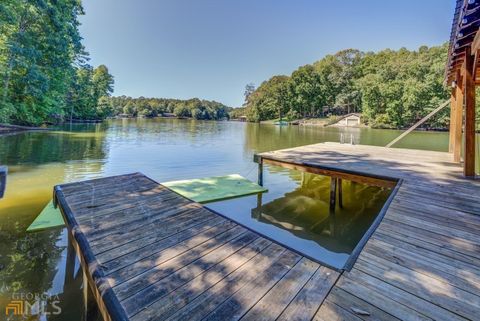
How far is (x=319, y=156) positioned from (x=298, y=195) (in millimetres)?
1280

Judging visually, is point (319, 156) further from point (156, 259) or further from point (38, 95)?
point (38, 95)

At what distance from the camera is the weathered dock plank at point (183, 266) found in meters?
1.42

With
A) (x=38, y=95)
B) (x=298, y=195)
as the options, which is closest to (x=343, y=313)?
(x=298, y=195)

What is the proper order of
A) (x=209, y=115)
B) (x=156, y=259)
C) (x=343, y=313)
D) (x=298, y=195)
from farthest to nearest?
(x=209, y=115) → (x=298, y=195) → (x=156, y=259) → (x=343, y=313)

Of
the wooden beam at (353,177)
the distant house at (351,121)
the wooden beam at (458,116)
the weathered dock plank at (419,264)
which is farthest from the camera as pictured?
the distant house at (351,121)

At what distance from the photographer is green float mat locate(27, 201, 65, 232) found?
3.91 m

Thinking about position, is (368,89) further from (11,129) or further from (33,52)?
(11,129)

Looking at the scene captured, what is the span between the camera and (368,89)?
3566 centimetres

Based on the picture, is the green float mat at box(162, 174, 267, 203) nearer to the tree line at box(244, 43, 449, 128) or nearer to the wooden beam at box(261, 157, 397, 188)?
the wooden beam at box(261, 157, 397, 188)

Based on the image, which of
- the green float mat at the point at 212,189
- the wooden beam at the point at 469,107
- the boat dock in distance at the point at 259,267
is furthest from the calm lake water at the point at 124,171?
the wooden beam at the point at 469,107

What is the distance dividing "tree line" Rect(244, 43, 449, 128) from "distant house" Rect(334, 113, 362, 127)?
149 cm

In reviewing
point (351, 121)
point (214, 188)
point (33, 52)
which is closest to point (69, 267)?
point (214, 188)

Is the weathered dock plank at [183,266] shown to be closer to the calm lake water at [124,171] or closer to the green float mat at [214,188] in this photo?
the calm lake water at [124,171]

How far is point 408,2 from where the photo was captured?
59.2ft
